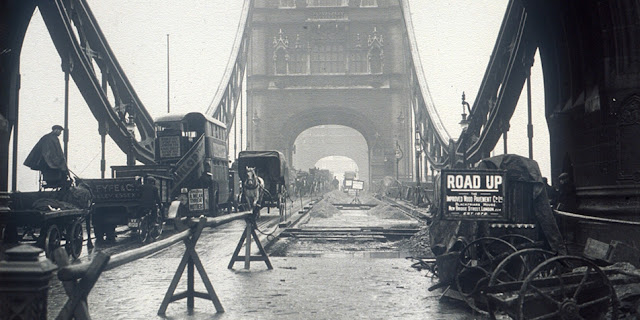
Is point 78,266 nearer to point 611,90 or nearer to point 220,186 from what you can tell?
point 611,90

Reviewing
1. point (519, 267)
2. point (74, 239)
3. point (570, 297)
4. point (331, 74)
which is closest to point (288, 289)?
point (519, 267)

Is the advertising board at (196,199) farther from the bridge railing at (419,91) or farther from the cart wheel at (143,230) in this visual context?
the bridge railing at (419,91)

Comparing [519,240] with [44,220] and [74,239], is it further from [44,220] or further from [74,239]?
[74,239]

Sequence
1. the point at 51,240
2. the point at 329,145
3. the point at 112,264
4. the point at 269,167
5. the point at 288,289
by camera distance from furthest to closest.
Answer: the point at 329,145
the point at 269,167
the point at 51,240
the point at 288,289
the point at 112,264

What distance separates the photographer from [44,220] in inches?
340

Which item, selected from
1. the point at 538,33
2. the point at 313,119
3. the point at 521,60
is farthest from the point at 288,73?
the point at 538,33

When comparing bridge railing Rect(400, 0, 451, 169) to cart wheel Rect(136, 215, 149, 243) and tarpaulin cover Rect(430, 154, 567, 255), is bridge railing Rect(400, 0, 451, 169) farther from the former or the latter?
tarpaulin cover Rect(430, 154, 567, 255)

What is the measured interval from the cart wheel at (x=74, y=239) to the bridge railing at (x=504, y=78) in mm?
9429

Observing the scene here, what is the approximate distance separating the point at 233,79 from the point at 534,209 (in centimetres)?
4017

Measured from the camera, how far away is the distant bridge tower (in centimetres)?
4800

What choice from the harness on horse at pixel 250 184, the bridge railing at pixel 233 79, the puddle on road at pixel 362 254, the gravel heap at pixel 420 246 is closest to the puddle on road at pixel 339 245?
the puddle on road at pixel 362 254

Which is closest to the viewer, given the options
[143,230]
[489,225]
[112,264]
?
[112,264]

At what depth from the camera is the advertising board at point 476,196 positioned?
257 inches

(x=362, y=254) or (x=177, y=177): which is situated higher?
(x=177, y=177)
